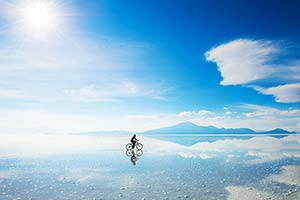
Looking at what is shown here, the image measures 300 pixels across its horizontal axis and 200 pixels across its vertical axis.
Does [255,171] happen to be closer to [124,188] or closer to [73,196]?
[124,188]

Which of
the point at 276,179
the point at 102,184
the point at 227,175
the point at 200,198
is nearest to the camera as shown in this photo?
the point at 200,198

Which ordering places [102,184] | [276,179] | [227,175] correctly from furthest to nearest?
1. [227,175]
2. [276,179]
3. [102,184]

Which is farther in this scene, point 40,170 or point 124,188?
point 40,170

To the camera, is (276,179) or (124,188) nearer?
(124,188)

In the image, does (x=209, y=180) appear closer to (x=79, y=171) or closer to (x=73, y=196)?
(x=73, y=196)

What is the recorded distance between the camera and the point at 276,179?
2069 centimetres

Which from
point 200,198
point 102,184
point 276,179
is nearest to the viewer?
point 200,198

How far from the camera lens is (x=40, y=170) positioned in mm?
24891

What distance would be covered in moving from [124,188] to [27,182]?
6.91m

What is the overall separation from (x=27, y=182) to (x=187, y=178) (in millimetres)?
11064

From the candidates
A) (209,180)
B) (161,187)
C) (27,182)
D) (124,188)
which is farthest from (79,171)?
(209,180)

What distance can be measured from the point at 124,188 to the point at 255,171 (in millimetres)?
11963

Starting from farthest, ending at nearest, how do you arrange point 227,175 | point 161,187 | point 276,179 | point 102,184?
point 227,175 → point 276,179 → point 102,184 → point 161,187

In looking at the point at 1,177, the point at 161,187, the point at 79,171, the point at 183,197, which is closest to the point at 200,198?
the point at 183,197
